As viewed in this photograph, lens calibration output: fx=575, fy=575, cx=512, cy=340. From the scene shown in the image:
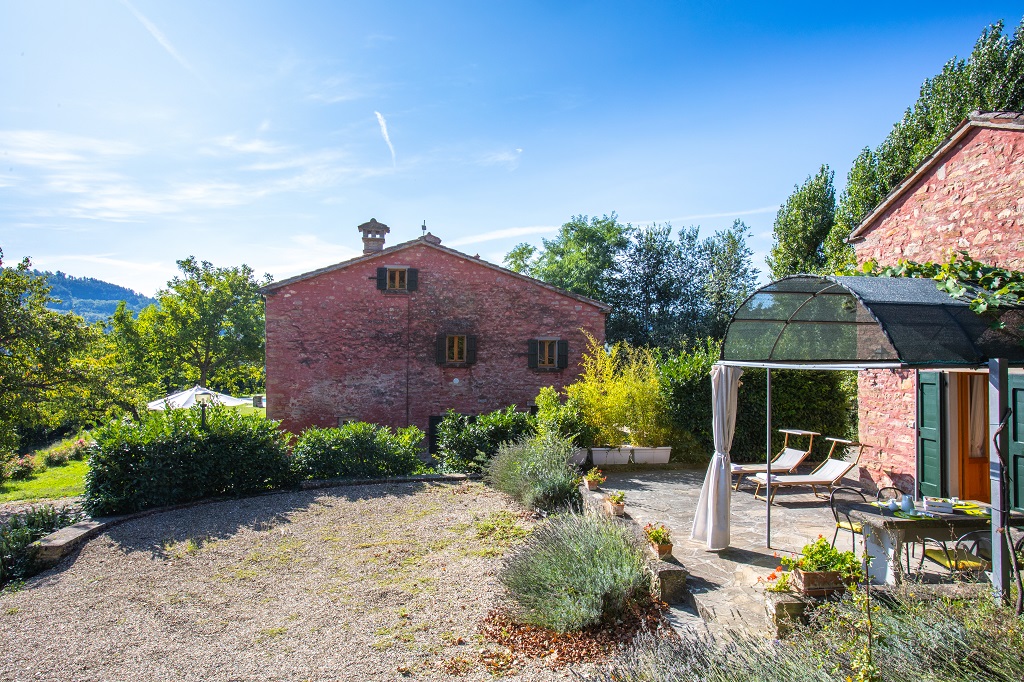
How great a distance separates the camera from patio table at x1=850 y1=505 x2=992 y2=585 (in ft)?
15.2

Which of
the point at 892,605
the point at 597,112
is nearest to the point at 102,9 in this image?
the point at 597,112

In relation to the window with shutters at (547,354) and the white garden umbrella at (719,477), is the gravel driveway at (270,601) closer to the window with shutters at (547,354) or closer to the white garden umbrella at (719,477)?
the white garden umbrella at (719,477)

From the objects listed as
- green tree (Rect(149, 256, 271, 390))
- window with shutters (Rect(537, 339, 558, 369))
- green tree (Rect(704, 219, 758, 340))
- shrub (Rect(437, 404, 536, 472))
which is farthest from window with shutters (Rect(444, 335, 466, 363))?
green tree (Rect(149, 256, 271, 390))

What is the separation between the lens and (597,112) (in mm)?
10375

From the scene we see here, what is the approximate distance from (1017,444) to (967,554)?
1.43 m

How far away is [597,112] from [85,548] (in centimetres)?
1010

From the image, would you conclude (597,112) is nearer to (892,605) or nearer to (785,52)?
(785,52)

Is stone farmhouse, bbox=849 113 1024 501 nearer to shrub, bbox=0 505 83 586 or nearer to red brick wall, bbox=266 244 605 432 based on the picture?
red brick wall, bbox=266 244 605 432

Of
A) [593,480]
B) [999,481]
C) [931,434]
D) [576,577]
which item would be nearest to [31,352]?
[593,480]

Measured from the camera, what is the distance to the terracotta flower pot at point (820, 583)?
414 cm

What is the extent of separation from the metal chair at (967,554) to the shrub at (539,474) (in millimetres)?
3946

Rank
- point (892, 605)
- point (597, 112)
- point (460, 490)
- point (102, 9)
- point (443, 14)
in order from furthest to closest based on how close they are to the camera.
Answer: point (597, 112) < point (460, 490) < point (443, 14) < point (102, 9) < point (892, 605)

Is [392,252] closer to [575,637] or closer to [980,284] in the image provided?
[575,637]

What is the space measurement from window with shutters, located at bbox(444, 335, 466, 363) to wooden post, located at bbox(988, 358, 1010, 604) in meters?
13.8
